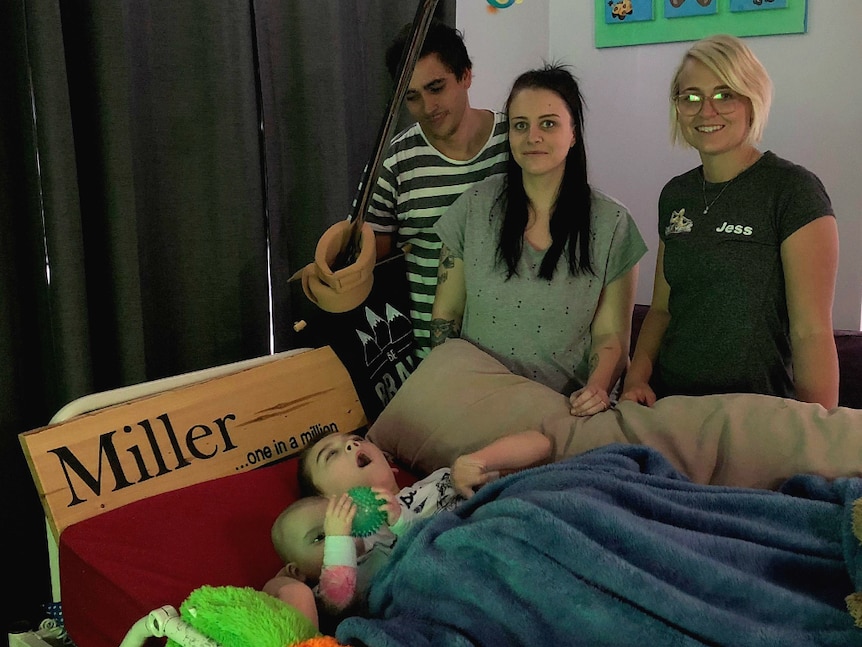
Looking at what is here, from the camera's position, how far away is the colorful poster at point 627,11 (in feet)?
7.25

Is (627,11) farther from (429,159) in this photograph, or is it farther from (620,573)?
(620,573)

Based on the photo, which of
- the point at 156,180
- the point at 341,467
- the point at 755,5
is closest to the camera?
the point at 341,467

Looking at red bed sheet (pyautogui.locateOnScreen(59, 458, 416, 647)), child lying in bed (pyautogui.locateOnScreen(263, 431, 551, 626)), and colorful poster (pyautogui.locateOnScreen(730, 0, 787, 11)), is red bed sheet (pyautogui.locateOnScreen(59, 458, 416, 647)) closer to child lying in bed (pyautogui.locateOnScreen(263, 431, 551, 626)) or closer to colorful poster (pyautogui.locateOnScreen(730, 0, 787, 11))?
child lying in bed (pyautogui.locateOnScreen(263, 431, 551, 626))

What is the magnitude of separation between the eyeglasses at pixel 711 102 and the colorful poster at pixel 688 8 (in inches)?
34.4

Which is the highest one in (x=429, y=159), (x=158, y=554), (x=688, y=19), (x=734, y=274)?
(x=688, y=19)

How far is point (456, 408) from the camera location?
57.1 inches

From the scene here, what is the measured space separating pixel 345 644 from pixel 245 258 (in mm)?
1144

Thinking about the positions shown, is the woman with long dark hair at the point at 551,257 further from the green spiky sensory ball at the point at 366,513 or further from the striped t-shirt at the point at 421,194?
the green spiky sensory ball at the point at 366,513

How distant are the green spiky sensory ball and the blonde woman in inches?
20.5

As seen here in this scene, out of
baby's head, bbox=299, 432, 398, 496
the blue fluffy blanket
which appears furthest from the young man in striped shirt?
the blue fluffy blanket

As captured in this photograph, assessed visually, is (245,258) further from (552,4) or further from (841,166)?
(841,166)

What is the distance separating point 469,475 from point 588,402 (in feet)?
0.92

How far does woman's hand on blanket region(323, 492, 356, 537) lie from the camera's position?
3.68 feet

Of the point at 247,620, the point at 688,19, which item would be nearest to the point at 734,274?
the point at 247,620
